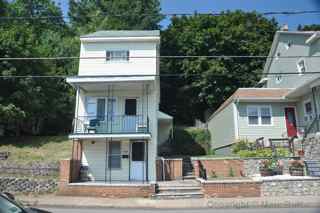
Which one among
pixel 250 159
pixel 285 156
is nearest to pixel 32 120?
pixel 250 159

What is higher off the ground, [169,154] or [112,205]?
[169,154]

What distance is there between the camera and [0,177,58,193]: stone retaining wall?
13.9m

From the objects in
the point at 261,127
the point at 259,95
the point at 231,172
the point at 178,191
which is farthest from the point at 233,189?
the point at 259,95

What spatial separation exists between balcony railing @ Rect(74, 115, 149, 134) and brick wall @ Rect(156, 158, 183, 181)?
2.33m

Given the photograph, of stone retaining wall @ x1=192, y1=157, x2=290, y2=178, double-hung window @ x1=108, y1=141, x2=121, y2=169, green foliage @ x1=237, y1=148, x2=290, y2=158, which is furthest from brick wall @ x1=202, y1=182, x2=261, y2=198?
double-hung window @ x1=108, y1=141, x2=121, y2=169

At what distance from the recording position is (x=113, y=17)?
35.1m

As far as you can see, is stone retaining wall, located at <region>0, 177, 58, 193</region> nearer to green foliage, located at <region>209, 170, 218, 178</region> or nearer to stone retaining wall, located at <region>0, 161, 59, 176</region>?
stone retaining wall, located at <region>0, 161, 59, 176</region>

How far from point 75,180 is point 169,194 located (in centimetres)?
539

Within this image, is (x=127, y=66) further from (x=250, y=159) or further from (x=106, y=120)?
(x=250, y=159)

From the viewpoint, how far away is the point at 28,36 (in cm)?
2575

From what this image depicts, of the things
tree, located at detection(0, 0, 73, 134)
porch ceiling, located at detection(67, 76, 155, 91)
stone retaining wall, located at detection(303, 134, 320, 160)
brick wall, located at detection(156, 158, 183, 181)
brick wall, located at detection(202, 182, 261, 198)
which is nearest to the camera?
brick wall, located at detection(202, 182, 261, 198)

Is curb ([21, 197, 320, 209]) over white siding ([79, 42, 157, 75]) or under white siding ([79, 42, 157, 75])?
under

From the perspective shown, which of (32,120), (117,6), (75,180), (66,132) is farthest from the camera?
(117,6)

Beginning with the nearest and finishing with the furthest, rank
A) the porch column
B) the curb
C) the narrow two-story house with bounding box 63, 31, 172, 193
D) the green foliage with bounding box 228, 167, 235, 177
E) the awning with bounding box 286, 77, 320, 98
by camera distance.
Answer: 1. the curb
2. the porch column
3. the green foliage with bounding box 228, 167, 235, 177
4. the narrow two-story house with bounding box 63, 31, 172, 193
5. the awning with bounding box 286, 77, 320, 98
